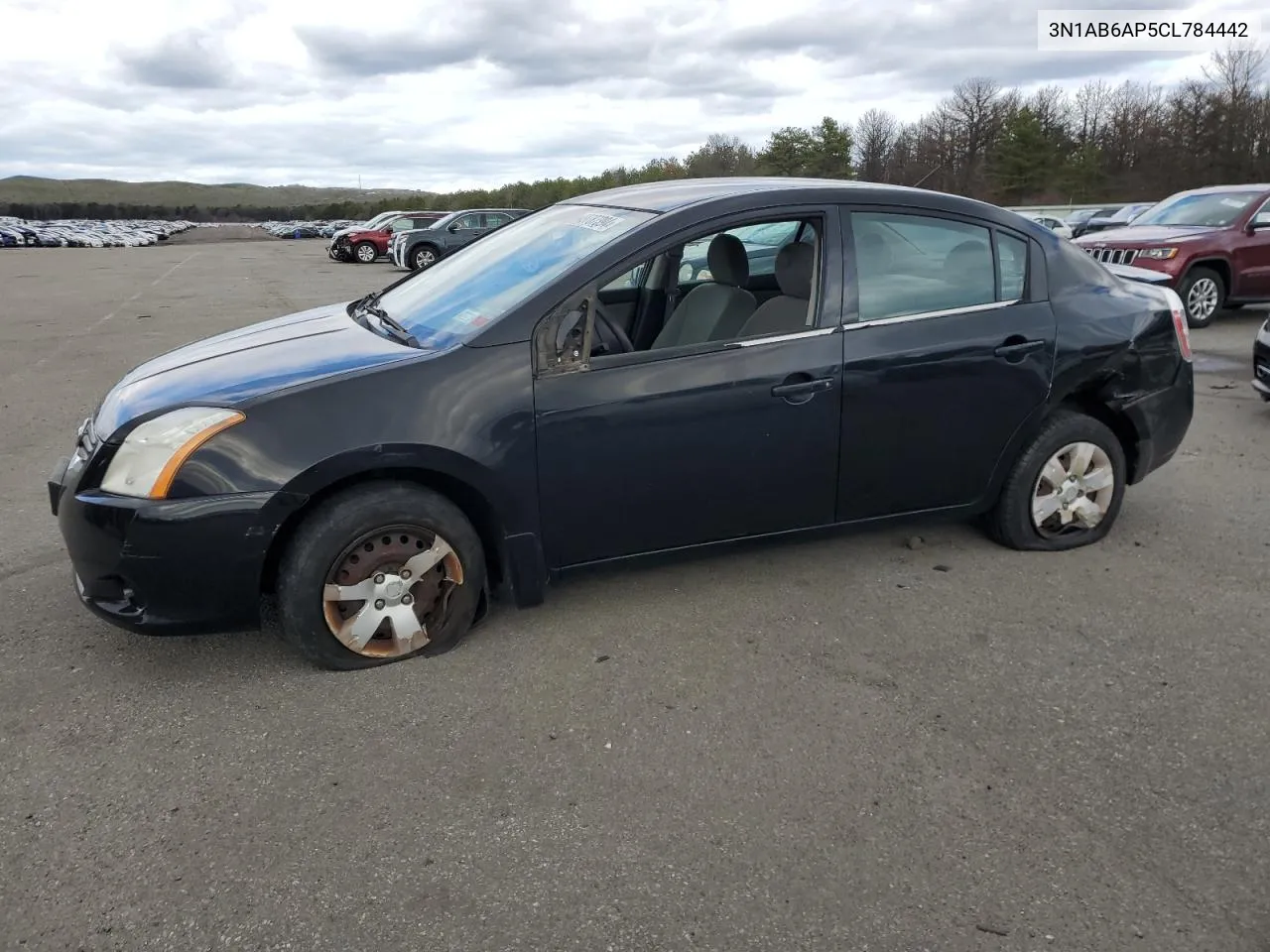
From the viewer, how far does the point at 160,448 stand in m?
3.18

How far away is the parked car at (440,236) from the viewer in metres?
26.2

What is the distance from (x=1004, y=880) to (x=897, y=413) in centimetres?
198

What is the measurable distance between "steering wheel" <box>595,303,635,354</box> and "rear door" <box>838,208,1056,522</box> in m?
0.87

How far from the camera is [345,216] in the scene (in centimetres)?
12344

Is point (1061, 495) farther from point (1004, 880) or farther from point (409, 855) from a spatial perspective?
point (409, 855)

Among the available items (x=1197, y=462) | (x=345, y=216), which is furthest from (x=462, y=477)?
(x=345, y=216)

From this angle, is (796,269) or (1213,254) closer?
(796,269)

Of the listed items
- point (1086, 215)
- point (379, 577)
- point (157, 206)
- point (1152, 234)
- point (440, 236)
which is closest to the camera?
point (379, 577)

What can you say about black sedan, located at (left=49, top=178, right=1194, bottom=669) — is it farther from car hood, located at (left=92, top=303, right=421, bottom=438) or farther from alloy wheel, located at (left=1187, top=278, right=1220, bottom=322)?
alloy wheel, located at (left=1187, top=278, right=1220, bottom=322)

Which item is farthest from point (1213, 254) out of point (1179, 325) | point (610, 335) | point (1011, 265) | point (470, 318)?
point (470, 318)

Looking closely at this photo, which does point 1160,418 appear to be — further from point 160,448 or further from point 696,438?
point 160,448

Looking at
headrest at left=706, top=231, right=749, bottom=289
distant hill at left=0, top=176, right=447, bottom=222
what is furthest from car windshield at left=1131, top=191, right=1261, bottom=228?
distant hill at left=0, top=176, right=447, bottom=222

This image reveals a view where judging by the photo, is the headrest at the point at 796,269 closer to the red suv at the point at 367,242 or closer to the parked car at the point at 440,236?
the parked car at the point at 440,236

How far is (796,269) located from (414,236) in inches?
939
